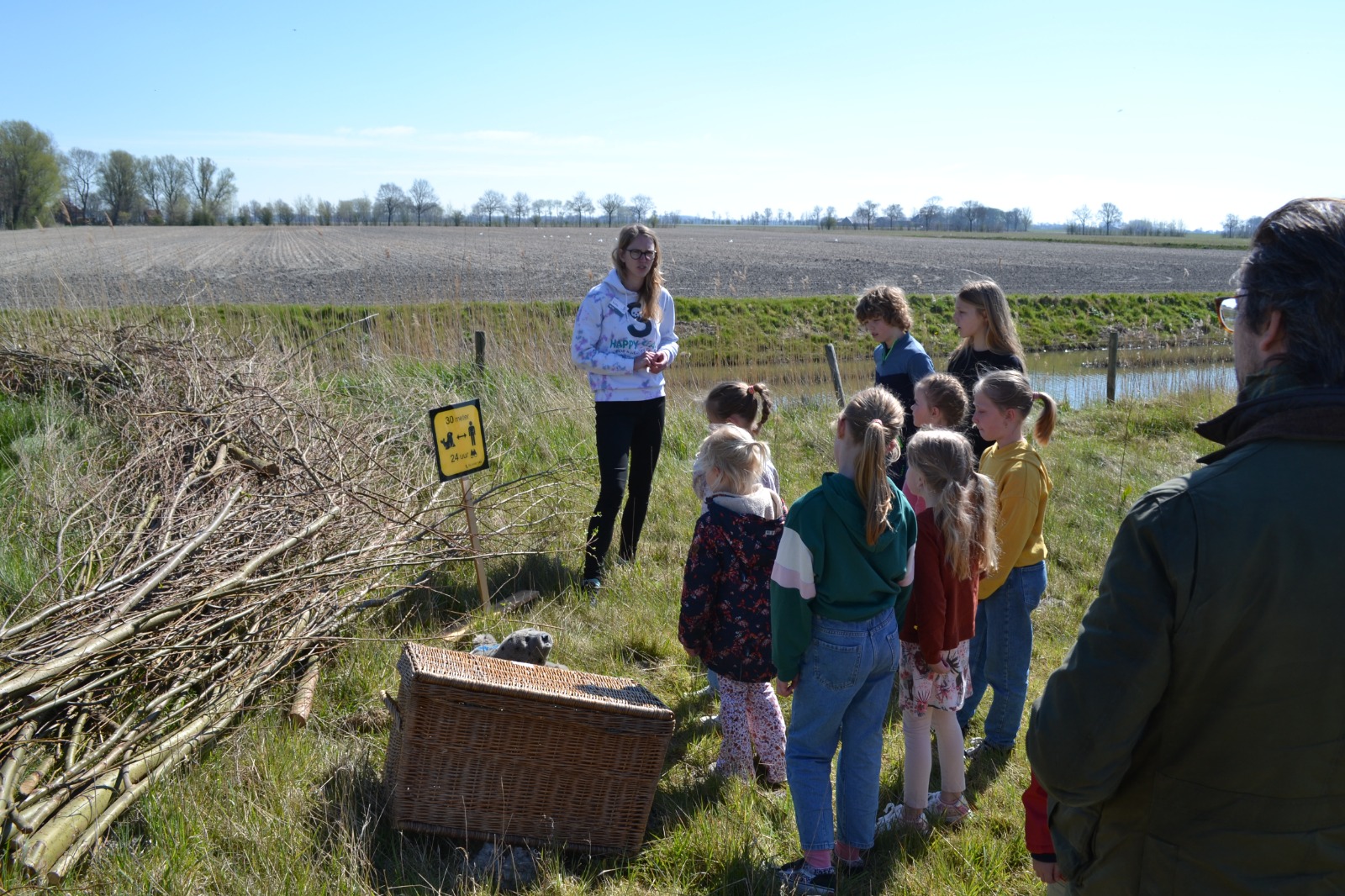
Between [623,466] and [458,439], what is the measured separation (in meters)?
0.94

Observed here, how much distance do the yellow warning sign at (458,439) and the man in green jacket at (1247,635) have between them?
3.32m

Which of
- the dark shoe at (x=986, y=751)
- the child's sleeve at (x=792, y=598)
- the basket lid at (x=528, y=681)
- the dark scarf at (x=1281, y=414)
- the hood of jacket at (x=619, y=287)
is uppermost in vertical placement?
the hood of jacket at (x=619, y=287)

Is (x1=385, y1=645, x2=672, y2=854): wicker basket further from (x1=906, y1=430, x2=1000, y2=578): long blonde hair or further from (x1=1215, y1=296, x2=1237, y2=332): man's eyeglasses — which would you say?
(x1=1215, y1=296, x2=1237, y2=332): man's eyeglasses

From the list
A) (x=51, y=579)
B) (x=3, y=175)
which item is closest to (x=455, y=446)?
(x=51, y=579)

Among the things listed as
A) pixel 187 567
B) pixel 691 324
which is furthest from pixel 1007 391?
pixel 691 324

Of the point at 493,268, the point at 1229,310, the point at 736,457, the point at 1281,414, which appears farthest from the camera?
the point at 493,268

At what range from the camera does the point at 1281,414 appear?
51.0 inches

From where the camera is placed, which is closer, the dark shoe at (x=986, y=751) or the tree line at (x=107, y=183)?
the dark shoe at (x=986, y=751)

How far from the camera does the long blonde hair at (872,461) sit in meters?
2.52

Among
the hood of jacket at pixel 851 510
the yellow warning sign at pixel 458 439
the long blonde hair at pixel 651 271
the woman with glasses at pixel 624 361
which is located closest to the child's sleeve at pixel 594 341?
the woman with glasses at pixel 624 361

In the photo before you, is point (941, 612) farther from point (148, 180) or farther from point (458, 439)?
point (148, 180)

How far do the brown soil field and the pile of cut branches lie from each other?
5.11 meters

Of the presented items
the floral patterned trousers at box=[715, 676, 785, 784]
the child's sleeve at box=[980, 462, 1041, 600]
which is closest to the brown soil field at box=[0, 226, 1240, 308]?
the floral patterned trousers at box=[715, 676, 785, 784]

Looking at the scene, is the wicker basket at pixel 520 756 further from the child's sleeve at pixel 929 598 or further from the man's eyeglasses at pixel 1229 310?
the man's eyeglasses at pixel 1229 310
